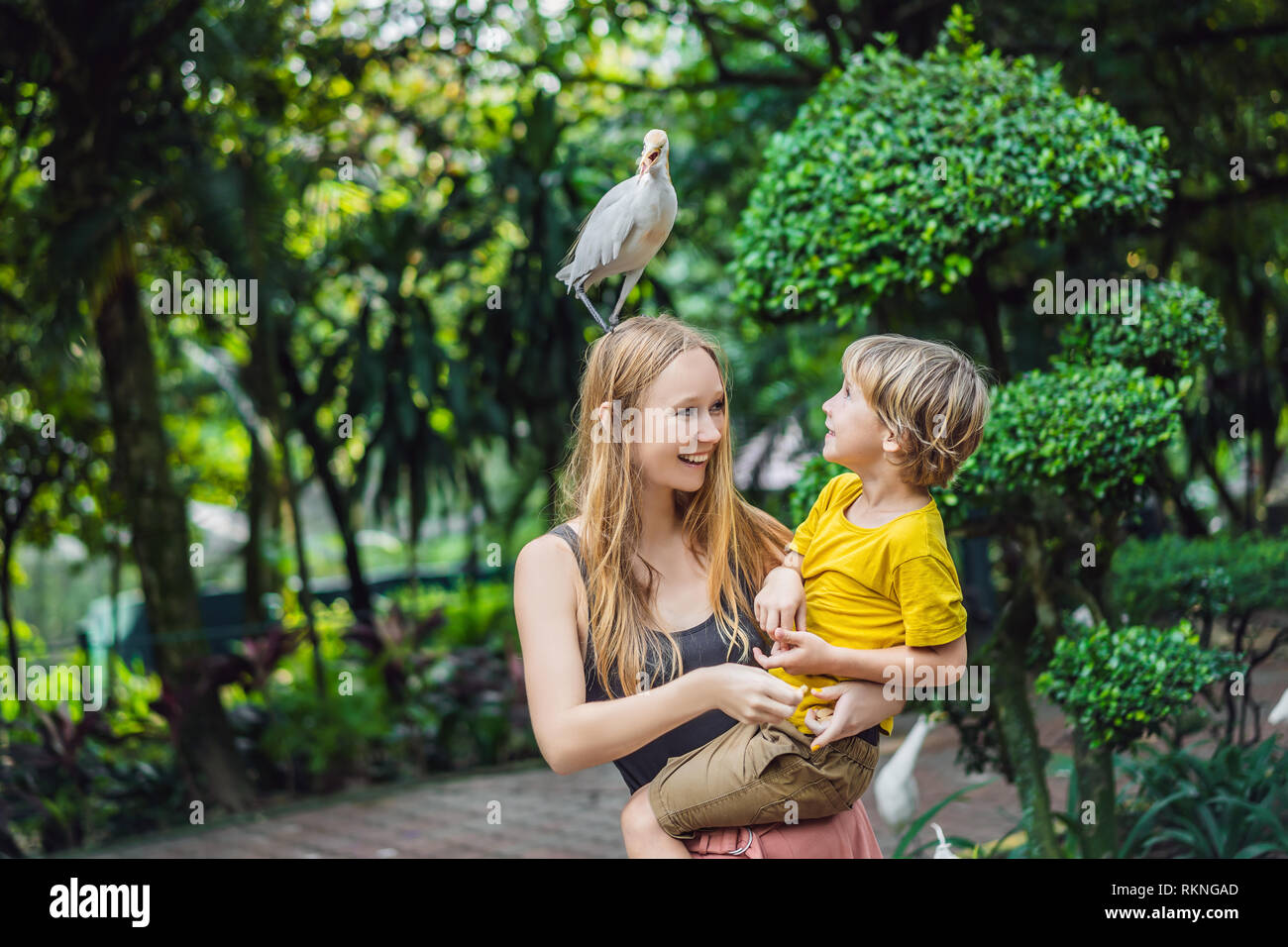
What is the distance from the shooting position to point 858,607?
1.73 m

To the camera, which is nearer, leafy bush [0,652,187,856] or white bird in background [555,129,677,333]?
white bird in background [555,129,677,333]

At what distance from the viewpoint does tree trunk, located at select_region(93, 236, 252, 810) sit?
658 centimetres

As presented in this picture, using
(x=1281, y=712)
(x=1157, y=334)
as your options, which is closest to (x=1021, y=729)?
(x=1281, y=712)

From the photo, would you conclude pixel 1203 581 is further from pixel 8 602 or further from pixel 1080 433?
pixel 8 602

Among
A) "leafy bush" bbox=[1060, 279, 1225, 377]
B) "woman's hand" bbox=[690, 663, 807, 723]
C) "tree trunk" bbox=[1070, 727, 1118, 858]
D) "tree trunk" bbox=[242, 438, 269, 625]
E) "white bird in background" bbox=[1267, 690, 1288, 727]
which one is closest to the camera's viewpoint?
"woman's hand" bbox=[690, 663, 807, 723]

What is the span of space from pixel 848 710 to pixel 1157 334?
2.69m

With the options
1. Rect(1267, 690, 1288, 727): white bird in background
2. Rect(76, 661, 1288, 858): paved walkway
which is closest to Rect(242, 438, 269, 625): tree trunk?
Rect(76, 661, 1288, 858): paved walkway

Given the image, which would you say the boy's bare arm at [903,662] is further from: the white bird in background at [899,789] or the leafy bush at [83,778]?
the leafy bush at [83,778]

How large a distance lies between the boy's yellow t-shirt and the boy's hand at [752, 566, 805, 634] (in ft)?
0.14

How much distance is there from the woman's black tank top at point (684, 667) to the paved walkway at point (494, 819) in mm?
3107

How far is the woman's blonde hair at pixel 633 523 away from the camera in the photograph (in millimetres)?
1831

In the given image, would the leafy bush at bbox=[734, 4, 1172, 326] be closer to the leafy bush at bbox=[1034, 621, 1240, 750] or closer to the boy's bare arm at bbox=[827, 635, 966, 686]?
the leafy bush at bbox=[1034, 621, 1240, 750]

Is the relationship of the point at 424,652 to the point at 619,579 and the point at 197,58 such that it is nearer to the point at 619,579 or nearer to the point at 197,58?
the point at 197,58
